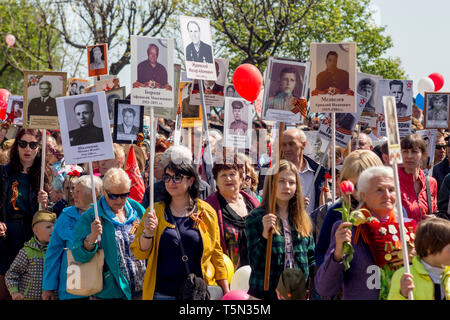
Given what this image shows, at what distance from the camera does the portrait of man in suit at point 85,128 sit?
615cm

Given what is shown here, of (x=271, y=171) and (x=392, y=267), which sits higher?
(x=271, y=171)

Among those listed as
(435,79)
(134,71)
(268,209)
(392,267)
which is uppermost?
(435,79)

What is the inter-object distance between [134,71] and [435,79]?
10809 millimetres

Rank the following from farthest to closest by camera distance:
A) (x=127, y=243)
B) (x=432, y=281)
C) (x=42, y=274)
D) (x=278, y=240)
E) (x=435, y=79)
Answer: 1. (x=435, y=79)
2. (x=42, y=274)
3. (x=127, y=243)
4. (x=278, y=240)
5. (x=432, y=281)

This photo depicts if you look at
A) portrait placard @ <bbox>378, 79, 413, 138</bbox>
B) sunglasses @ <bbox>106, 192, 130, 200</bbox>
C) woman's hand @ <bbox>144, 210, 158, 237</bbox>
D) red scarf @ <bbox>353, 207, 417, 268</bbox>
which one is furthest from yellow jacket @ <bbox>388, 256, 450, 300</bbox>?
portrait placard @ <bbox>378, 79, 413, 138</bbox>

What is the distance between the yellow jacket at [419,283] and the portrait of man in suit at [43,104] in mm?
4394

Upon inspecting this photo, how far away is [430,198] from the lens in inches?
270

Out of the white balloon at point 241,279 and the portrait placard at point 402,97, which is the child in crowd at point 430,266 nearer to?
the white balloon at point 241,279

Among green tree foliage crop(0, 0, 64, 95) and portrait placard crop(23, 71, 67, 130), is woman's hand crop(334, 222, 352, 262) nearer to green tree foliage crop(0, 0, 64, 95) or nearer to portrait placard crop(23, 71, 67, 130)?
portrait placard crop(23, 71, 67, 130)

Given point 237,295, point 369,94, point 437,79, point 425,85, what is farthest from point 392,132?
point 437,79

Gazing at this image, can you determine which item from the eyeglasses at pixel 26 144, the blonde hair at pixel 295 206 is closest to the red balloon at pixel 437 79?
the eyeglasses at pixel 26 144
